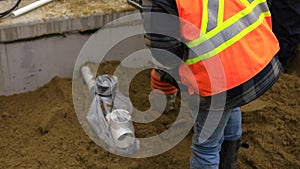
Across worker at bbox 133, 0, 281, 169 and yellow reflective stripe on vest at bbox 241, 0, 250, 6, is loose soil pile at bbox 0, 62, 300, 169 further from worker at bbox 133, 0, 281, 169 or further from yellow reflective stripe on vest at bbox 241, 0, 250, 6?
yellow reflective stripe on vest at bbox 241, 0, 250, 6

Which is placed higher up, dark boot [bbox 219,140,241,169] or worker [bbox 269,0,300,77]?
worker [bbox 269,0,300,77]

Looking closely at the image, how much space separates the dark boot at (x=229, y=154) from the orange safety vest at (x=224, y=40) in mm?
680

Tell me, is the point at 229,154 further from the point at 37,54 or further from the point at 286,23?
the point at 37,54

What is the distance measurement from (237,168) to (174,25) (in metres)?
1.32

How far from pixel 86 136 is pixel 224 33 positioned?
4.74ft

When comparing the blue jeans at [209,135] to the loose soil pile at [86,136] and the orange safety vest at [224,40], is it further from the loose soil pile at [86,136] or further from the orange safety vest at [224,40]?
the loose soil pile at [86,136]

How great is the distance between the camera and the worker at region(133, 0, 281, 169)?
6.59ft

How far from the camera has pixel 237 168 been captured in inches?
118

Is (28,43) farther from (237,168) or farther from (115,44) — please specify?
A: (237,168)

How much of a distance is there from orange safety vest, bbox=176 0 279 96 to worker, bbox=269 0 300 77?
207 mm

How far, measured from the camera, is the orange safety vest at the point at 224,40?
2.00 metres

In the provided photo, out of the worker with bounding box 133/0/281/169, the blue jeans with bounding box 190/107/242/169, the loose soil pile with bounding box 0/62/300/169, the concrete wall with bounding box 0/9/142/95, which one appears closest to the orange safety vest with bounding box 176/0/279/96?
the worker with bounding box 133/0/281/169

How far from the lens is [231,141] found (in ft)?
8.95

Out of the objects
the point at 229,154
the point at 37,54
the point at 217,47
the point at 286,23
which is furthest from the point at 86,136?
the point at 286,23
